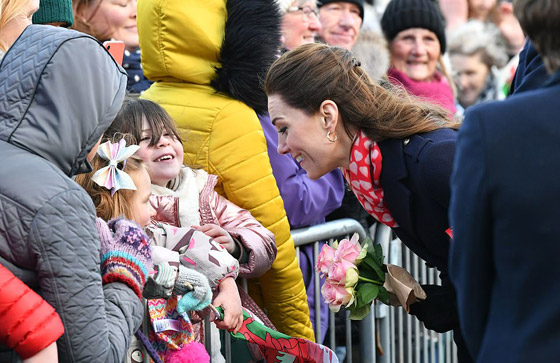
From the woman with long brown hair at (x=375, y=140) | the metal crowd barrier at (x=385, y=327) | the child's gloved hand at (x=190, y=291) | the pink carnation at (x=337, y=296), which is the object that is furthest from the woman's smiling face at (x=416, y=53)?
the child's gloved hand at (x=190, y=291)

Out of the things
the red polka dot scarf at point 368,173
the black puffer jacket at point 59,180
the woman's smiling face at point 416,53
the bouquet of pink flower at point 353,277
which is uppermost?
the black puffer jacket at point 59,180

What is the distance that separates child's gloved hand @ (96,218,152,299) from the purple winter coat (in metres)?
1.42

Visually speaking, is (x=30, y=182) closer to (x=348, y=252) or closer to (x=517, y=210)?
(x=517, y=210)

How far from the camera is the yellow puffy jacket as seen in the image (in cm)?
395

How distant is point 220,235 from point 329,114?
2.12ft

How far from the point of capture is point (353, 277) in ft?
11.2

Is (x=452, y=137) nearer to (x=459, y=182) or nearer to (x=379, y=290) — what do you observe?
(x=379, y=290)

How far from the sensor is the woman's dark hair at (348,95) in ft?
11.1

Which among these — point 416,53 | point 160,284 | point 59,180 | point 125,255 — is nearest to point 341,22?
point 416,53

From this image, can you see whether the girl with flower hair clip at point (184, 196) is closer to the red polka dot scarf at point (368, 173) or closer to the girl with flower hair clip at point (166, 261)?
the girl with flower hair clip at point (166, 261)

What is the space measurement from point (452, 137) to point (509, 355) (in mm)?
1393

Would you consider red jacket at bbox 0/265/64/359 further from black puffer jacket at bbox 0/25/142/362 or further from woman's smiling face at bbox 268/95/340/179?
woman's smiling face at bbox 268/95/340/179

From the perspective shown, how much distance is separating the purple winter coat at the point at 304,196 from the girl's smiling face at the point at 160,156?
58cm

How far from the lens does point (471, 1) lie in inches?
402
